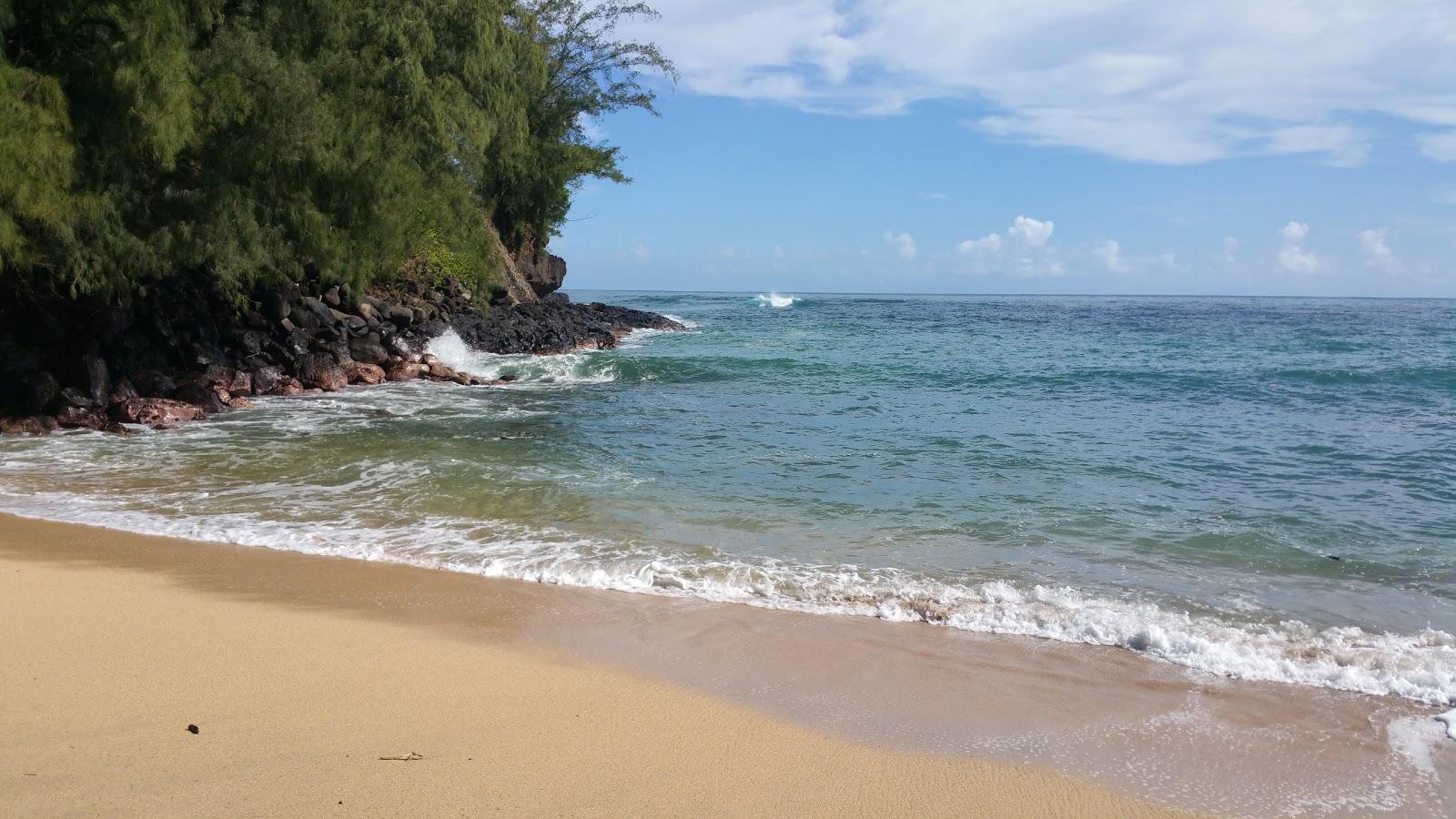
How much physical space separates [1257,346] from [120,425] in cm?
3318

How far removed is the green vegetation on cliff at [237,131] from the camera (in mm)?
13000

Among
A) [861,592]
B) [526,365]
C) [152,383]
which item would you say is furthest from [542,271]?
[861,592]

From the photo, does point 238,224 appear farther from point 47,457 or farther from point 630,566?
point 630,566

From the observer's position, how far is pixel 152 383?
15625 mm

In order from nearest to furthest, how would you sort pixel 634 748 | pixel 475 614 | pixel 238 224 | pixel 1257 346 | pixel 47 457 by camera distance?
pixel 634 748 < pixel 475 614 < pixel 47 457 < pixel 238 224 < pixel 1257 346

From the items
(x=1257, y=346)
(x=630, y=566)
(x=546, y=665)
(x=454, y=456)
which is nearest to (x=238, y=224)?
(x=454, y=456)

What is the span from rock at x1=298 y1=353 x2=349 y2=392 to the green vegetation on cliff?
5.88 ft

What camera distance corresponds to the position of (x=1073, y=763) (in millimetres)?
4359

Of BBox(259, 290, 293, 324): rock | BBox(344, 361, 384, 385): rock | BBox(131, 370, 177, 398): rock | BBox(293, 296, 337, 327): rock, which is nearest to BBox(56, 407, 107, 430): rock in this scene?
BBox(131, 370, 177, 398): rock

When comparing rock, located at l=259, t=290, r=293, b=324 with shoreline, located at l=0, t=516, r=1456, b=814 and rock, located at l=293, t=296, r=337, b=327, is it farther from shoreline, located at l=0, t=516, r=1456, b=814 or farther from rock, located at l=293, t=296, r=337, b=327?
shoreline, located at l=0, t=516, r=1456, b=814

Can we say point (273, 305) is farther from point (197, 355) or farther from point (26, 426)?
point (26, 426)

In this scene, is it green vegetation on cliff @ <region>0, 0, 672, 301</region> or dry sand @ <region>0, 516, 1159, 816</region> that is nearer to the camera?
dry sand @ <region>0, 516, 1159, 816</region>

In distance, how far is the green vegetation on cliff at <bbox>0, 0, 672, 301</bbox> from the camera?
13.0 meters

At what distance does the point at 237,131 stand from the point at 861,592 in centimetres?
1374
